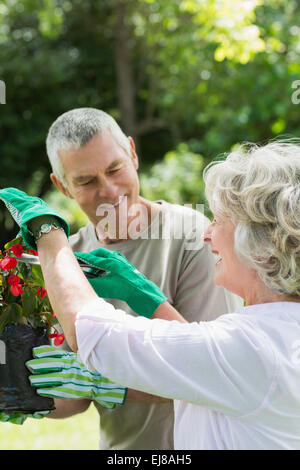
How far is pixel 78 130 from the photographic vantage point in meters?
2.10

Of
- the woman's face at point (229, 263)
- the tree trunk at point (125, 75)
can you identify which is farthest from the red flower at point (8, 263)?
the tree trunk at point (125, 75)

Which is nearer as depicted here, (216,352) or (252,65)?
(216,352)

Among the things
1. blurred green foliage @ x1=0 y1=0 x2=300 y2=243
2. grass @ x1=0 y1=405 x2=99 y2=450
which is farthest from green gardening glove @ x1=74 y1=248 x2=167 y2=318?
blurred green foliage @ x1=0 y1=0 x2=300 y2=243

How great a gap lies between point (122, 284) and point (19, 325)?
0.30 metres

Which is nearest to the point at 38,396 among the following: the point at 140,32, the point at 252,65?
the point at 252,65

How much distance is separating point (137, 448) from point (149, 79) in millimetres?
14428

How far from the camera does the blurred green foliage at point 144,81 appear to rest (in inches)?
368

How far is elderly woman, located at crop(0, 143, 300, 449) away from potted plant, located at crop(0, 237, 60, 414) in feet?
0.64

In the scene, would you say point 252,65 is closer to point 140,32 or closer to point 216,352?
point 140,32

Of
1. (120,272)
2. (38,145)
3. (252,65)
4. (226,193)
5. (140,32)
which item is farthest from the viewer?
(38,145)

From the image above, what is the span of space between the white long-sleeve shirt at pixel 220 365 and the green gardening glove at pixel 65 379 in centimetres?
27

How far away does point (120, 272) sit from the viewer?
1.63 meters

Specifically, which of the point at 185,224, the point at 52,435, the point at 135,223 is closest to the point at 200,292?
the point at 185,224

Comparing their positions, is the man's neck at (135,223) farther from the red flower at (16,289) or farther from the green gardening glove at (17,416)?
the green gardening glove at (17,416)
